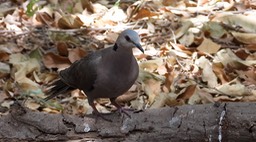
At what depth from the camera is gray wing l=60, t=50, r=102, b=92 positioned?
3.68 metres

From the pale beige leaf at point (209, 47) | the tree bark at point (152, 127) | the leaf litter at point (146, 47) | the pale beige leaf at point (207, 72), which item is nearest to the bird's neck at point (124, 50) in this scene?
the tree bark at point (152, 127)

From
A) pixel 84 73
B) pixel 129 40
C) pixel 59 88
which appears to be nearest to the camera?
pixel 129 40

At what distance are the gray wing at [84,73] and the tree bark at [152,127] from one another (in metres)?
0.46

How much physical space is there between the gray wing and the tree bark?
1.50 feet

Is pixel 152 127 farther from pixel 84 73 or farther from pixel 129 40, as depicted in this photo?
pixel 84 73

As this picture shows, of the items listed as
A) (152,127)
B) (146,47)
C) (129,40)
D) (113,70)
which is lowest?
(146,47)

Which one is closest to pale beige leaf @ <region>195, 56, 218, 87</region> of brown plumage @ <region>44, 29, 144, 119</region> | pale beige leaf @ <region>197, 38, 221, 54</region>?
pale beige leaf @ <region>197, 38, 221, 54</region>

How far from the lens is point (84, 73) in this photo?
12.3ft

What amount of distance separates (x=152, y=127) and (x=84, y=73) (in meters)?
0.74

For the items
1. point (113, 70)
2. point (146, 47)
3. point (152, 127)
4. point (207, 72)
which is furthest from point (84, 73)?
point (146, 47)

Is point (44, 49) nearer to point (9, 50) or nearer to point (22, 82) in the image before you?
point (9, 50)

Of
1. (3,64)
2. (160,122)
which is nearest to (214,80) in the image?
(160,122)

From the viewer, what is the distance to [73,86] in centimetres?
397

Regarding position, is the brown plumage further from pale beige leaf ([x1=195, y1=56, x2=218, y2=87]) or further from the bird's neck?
pale beige leaf ([x1=195, y1=56, x2=218, y2=87])
